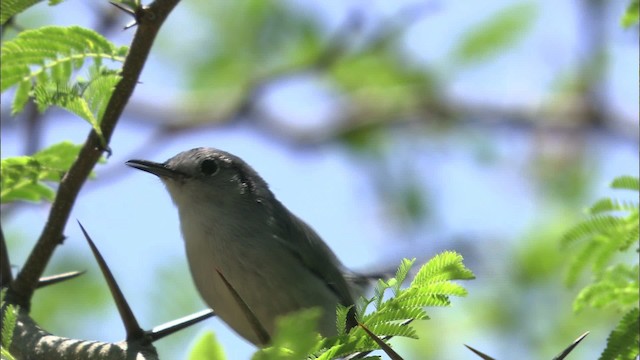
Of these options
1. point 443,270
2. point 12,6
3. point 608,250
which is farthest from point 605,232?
point 12,6

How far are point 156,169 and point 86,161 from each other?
69.3 inches

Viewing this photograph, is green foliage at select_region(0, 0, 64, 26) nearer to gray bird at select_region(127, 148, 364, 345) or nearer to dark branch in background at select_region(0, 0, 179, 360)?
dark branch in background at select_region(0, 0, 179, 360)

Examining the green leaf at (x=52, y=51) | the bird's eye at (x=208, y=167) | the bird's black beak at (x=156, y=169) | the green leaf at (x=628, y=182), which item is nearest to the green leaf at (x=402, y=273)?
the green leaf at (x=628, y=182)

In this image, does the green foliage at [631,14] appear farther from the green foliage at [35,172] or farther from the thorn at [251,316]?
the green foliage at [35,172]

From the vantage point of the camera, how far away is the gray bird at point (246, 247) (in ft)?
12.6

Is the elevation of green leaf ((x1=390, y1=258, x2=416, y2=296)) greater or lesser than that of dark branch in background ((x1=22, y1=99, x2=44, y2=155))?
lesser

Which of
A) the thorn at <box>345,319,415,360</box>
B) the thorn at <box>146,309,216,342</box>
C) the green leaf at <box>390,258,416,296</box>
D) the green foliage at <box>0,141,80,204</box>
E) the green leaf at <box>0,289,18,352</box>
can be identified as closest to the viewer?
the thorn at <box>345,319,415,360</box>

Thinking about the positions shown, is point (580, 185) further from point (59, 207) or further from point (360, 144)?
point (59, 207)

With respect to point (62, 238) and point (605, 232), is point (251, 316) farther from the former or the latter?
point (605, 232)

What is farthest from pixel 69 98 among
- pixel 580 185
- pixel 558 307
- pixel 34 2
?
→ pixel 580 185

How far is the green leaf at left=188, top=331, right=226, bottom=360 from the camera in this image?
203 centimetres

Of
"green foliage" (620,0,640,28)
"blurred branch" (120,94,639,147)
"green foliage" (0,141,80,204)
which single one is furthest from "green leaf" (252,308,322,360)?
"blurred branch" (120,94,639,147)

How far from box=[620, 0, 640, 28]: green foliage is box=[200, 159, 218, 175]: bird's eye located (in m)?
2.40

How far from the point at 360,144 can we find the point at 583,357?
3.68 meters
